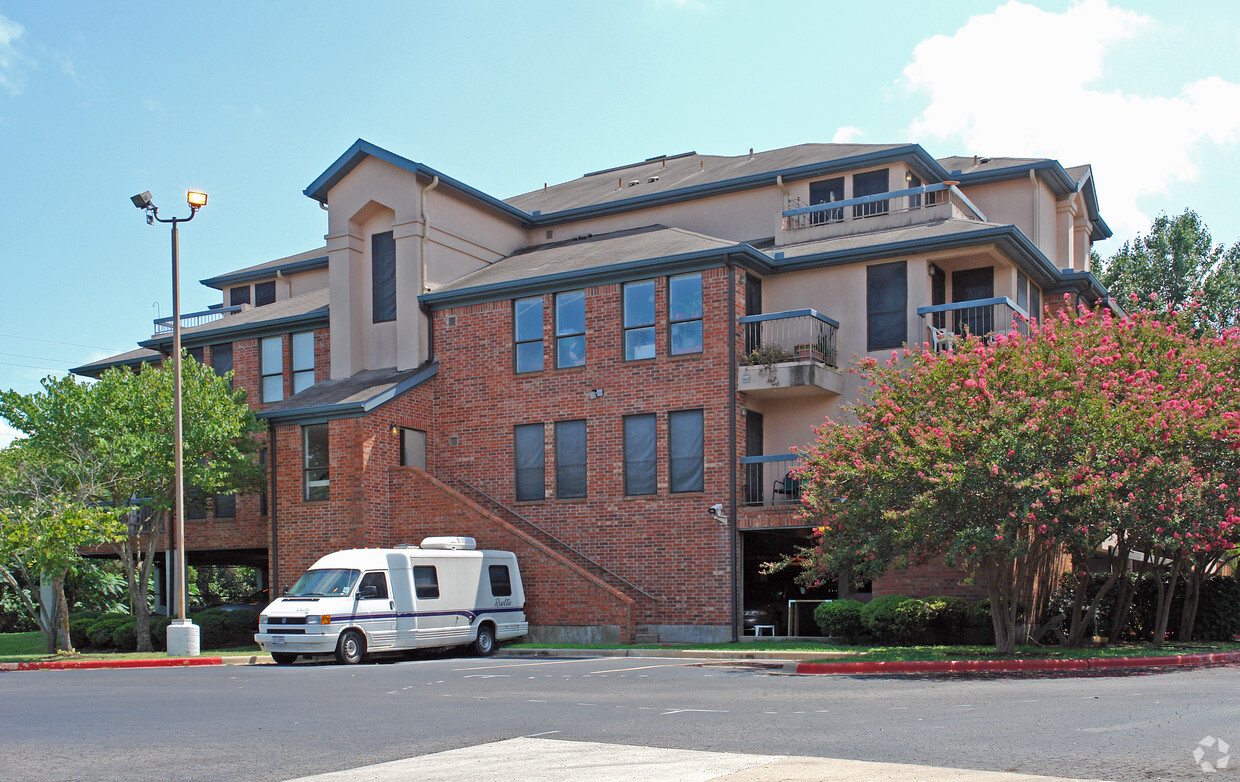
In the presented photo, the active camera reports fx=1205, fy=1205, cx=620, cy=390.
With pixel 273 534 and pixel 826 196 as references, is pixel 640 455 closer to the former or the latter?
pixel 826 196

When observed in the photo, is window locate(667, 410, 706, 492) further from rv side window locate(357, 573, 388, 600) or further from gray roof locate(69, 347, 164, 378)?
gray roof locate(69, 347, 164, 378)

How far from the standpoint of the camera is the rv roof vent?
24.4m

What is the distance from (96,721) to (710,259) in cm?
1726

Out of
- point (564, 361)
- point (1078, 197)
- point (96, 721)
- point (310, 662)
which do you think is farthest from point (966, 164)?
point (96, 721)

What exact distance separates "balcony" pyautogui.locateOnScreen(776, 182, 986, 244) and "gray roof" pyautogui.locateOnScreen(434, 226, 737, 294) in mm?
2396

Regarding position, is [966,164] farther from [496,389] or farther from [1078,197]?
[496,389]

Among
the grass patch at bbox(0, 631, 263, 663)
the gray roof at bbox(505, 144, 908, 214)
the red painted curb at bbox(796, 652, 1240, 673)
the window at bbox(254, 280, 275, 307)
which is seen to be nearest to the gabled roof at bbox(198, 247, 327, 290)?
the window at bbox(254, 280, 275, 307)

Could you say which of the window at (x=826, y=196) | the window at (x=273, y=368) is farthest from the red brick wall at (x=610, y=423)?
the window at (x=273, y=368)

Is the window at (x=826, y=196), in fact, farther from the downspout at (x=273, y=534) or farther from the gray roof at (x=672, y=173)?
the downspout at (x=273, y=534)

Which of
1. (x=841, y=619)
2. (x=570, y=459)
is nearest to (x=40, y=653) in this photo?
(x=570, y=459)

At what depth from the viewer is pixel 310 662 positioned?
74.9ft

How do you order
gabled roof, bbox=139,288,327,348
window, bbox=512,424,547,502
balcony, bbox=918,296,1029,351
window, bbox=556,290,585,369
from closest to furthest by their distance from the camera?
balcony, bbox=918,296,1029,351, window, bbox=556,290,585,369, window, bbox=512,424,547,502, gabled roof, bbox=139,288,327,348

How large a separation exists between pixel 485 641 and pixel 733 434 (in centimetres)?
679

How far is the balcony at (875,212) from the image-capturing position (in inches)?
1096
